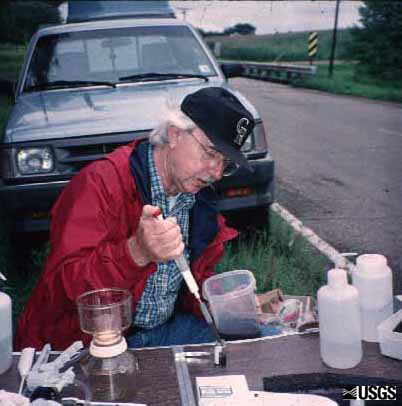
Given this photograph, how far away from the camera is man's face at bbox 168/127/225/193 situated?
7.63 feet

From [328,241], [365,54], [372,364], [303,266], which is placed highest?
[365,54]

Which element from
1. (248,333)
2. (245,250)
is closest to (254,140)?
(245,250)

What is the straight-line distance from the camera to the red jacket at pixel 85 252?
200 cm

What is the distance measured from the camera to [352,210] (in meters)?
3.23

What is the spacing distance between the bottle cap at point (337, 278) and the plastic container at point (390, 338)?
0.20m

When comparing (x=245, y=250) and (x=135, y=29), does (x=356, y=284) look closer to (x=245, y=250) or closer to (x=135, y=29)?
(x=245, y=250)

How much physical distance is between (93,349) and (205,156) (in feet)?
3.05

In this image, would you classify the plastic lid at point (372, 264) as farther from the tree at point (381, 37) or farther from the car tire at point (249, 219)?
the car tire at point (249, 219)

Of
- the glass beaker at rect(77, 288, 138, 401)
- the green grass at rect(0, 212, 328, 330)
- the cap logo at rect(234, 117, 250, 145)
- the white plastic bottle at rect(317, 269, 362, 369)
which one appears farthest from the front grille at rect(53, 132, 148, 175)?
the white plastic bottle at rect(317, 269, 362, 369)

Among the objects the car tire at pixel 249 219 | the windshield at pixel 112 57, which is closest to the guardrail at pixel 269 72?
the windshield at pixel 112 57

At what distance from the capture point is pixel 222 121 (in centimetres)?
226

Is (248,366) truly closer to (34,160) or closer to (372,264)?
(372,264)

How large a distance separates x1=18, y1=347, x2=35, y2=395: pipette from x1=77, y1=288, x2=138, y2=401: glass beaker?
0.47 ft

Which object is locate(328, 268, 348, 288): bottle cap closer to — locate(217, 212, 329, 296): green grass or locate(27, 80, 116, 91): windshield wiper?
locate(217, 212, 329, 296): green grass
